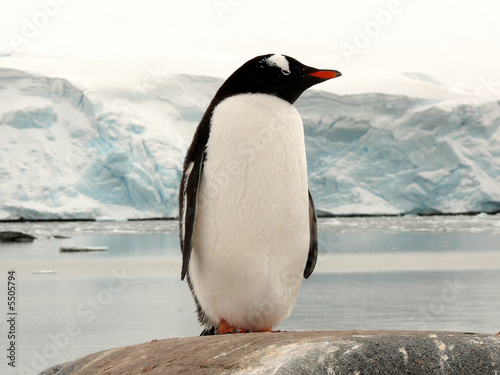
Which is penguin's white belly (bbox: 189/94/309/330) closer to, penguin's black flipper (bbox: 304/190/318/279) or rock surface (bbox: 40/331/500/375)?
penguin's black flipper (bbox: 304/190/318/279)

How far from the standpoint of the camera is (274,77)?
7.49ft

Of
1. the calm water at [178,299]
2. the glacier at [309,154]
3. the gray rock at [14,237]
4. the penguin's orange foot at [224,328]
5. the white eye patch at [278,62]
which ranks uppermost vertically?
the white eye patch at [278,62]

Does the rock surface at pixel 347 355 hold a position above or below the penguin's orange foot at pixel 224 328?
above

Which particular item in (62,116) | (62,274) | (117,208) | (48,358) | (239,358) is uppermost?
(239,358)

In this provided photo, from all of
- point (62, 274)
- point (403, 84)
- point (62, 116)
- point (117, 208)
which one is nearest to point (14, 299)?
point (62, 274)

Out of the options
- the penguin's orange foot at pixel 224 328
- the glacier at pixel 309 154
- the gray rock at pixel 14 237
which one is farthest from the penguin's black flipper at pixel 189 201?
the glacier at pixel 309 154

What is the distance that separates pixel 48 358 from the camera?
4242 millimetres

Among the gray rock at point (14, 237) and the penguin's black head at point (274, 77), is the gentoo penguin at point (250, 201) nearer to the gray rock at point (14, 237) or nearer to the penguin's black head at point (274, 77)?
the penguin's black head at point (274, 77)

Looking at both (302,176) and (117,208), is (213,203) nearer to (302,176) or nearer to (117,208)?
(302,176)

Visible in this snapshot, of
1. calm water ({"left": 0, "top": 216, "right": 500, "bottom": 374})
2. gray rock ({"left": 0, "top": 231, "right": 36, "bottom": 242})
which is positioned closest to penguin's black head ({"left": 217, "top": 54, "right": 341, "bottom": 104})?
calm water ({"left": 0, "top": 216, "right": 500, "bottom": 374})

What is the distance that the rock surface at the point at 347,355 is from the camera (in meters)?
1.61

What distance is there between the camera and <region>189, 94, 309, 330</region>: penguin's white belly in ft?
7.17

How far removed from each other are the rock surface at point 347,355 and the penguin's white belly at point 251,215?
378 millimetres

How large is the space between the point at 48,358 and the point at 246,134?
266 centimetres
